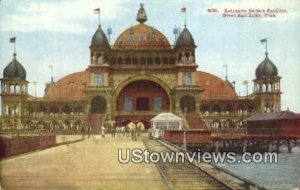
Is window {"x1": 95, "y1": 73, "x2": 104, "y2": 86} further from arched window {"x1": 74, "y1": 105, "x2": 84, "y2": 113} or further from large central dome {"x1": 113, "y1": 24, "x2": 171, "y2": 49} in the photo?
large central dome {"x1": 113, "y1": 24, "x2": 171, "y2": 49}

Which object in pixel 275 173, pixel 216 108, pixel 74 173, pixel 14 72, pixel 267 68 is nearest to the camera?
pixel 74 173

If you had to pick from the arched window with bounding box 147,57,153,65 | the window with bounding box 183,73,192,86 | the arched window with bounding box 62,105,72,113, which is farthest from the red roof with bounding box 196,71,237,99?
the arched window with bounding box 62,105,72,113

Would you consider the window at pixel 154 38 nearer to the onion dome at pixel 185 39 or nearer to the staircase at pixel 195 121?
the onion dome at pixel 185 39

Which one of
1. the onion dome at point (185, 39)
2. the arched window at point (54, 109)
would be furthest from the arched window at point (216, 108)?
the arched window at point (54, 109)

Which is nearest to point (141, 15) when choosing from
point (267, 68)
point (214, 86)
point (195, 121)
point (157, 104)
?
point (157, 104)

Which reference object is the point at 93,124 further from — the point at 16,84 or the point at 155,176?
the point at 155,176

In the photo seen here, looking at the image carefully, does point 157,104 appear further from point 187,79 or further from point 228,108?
point 228,108
